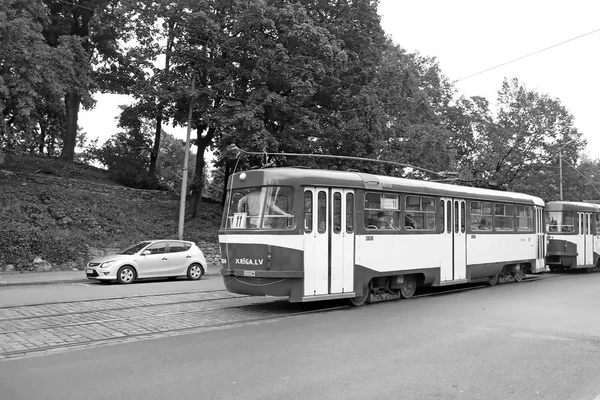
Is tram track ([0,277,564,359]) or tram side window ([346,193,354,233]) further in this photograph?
tram side window ([346,193,354,233])

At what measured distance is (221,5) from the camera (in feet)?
84.8

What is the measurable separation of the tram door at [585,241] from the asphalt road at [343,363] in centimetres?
1334

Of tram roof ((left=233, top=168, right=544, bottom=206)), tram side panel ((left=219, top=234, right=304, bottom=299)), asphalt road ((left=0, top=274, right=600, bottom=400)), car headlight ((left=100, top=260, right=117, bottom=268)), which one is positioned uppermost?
tram roof ((left=233, top=168, right=544, bottom=206))

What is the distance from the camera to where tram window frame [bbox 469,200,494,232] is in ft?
50.3

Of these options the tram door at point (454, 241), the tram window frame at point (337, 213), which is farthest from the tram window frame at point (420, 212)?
the tram window frame at point (337, 213)

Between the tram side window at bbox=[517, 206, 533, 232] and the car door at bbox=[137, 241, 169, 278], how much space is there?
12.5m

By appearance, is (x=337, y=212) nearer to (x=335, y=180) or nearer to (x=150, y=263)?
(x=335, y=180)

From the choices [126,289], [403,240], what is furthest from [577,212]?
[126,289]

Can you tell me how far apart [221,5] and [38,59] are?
9638 mm

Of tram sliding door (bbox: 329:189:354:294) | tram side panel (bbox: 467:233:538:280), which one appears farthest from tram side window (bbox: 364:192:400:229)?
tram side panel (bbox: 467:233:538:280)

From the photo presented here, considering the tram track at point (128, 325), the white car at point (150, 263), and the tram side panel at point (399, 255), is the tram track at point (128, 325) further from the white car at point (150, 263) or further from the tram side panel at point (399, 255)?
the white car at point (150, 263)

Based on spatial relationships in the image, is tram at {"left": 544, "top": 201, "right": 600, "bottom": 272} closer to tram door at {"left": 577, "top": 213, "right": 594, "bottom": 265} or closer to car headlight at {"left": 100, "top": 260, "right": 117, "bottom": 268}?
tram door at {"left": 577, "top": 213, "right": 594, "bottom": 265}

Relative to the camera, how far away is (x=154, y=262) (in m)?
18.0

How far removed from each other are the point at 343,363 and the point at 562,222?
61.9ft
